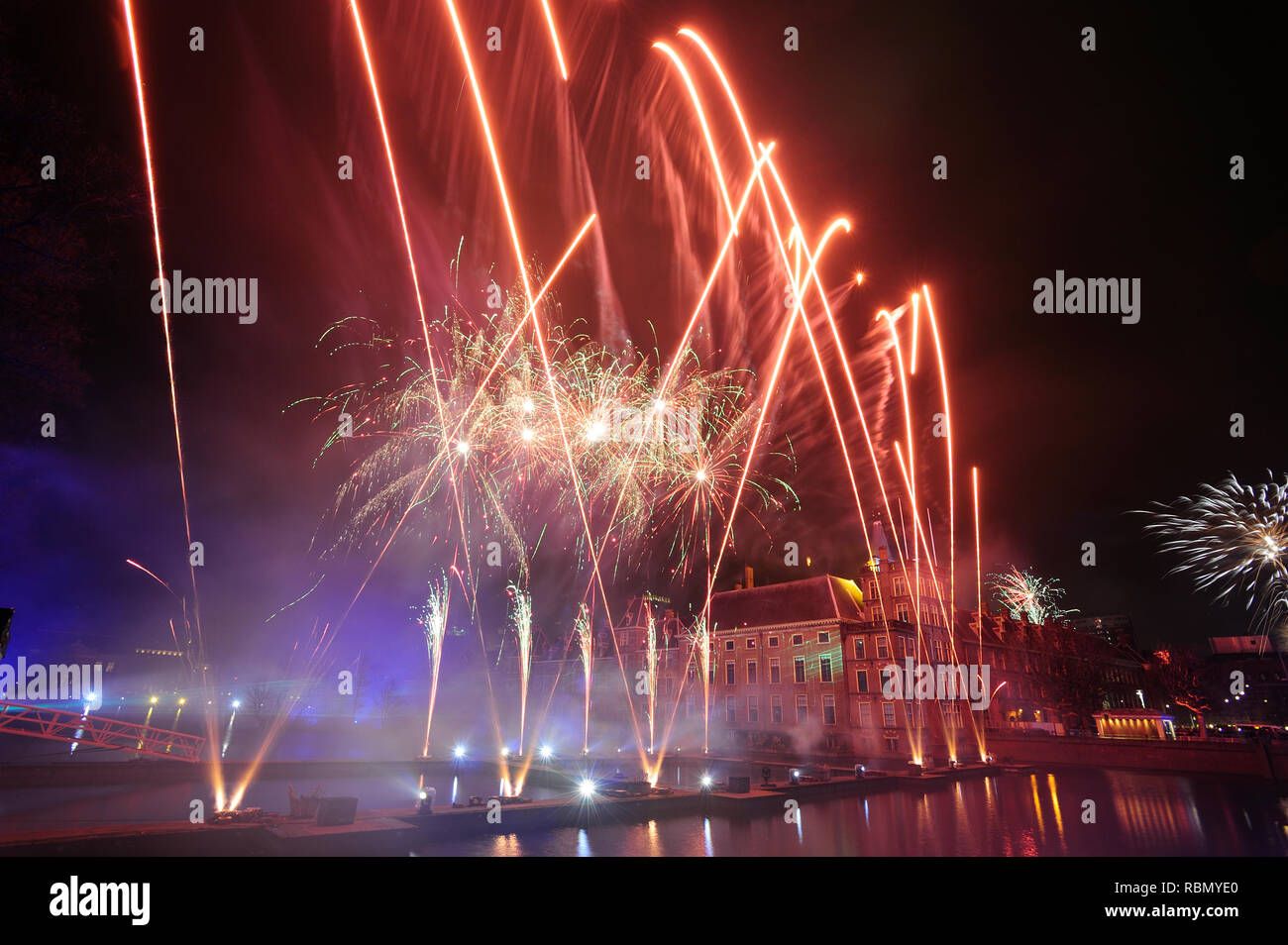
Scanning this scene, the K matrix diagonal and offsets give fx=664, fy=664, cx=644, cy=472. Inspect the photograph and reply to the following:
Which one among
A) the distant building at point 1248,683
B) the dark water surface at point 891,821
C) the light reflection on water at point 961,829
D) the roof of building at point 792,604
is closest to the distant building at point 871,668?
the roof of building at point 792,604

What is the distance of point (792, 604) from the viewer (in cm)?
5706

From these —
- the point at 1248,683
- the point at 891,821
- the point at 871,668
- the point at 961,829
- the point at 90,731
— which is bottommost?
the point at 1248,683

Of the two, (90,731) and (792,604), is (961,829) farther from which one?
(792,604)

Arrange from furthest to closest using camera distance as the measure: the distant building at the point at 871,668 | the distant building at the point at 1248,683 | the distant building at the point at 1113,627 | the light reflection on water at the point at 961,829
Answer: the distant building at the point at 1113,627 < the distant building at the point at 1248,683 < the distant building at the point at 871,668 < the light reflection on water at the point at 961,829

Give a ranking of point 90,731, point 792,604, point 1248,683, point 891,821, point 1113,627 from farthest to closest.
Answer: point 1113,627, point 1248,683, point 792,604, point 90,731, point 891,821

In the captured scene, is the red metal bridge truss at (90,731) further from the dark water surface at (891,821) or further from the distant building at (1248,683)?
the distant building at (1248,683)

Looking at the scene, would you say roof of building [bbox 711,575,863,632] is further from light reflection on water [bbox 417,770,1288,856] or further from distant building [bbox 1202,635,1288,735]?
distant building [bbox 1202,635,1288,735]

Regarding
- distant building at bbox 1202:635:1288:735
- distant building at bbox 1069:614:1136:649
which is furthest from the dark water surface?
distant building at bbox 1069:614:1136:649

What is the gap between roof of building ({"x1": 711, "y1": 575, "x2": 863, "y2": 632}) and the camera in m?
54.5

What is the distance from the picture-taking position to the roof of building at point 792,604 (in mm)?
54531

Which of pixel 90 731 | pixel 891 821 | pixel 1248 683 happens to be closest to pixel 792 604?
pixel 891 821
